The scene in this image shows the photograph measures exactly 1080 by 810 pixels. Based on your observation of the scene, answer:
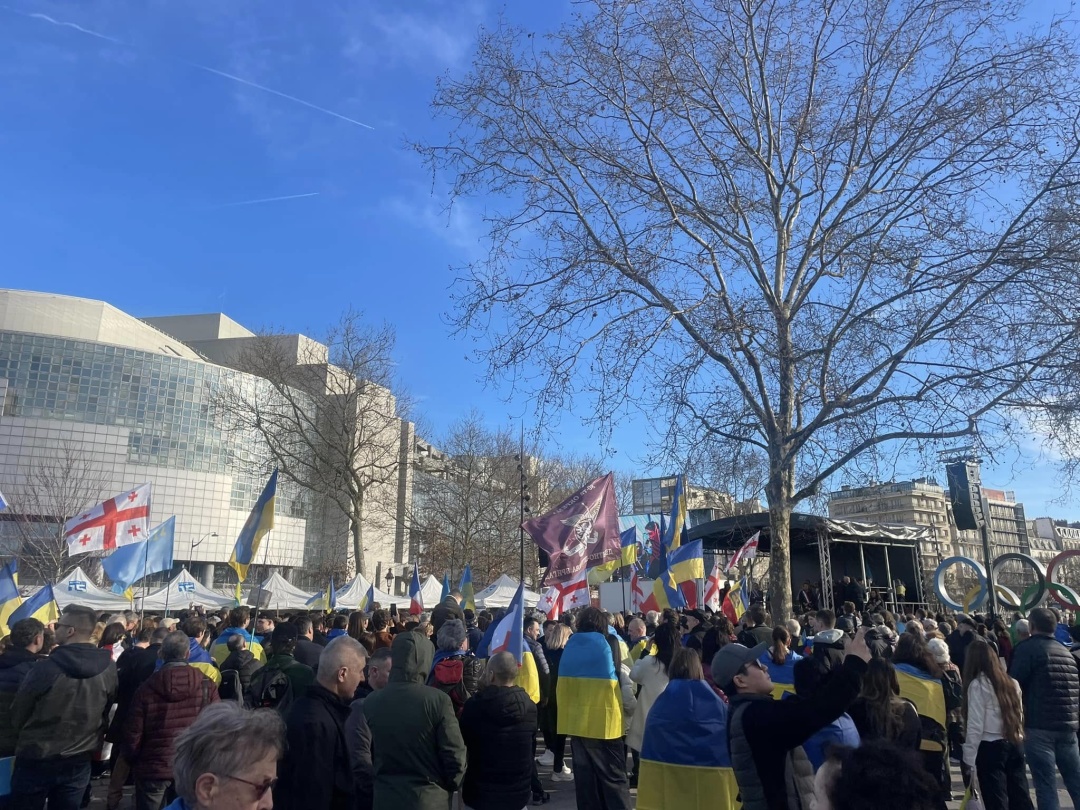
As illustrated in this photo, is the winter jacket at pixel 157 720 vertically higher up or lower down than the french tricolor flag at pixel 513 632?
lower down

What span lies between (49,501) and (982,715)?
53.0 meters

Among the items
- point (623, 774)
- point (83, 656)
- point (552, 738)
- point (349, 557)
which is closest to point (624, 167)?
point (552, 738)

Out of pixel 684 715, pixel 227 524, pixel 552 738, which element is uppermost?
pixel 227 524

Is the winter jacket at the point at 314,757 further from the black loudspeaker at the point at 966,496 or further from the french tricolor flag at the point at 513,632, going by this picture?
the black loudspeaker at the point at 966,496

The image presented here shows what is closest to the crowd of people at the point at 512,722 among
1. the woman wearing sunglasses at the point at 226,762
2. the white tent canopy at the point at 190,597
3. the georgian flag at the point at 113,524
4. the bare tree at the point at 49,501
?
the woman wearing sunglasses at the point at 226,762

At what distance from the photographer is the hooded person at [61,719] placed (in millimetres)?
5051

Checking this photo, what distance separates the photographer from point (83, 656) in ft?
16.9

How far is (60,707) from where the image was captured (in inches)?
202

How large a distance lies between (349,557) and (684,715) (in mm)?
60392

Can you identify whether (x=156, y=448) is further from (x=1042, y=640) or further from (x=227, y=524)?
(x=1042, y=640)

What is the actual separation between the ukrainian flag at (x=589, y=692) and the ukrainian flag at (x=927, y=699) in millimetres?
2336

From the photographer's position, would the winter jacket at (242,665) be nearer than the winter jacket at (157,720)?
No

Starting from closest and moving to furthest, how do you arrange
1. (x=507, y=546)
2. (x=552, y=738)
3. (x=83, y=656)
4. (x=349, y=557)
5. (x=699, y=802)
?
(x=699, y=802) < (x=83, y=656) < (x=552, y=738) < (x=507, y=546) < (x=349, y=557)

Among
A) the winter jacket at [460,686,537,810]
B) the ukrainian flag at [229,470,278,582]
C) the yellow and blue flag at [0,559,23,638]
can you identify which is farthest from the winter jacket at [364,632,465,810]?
the yellow and blue flag at [0,559,23,638]
